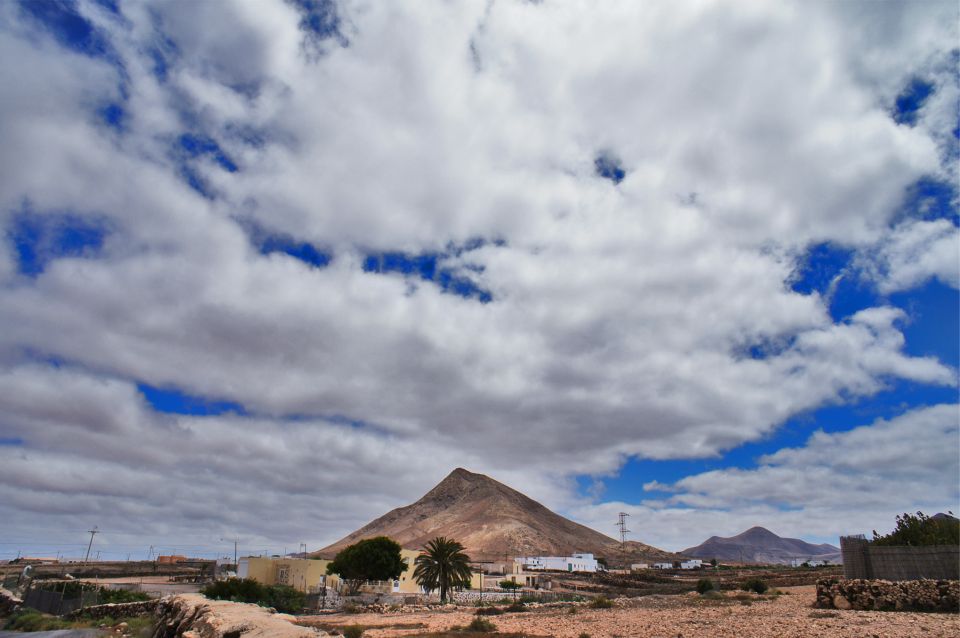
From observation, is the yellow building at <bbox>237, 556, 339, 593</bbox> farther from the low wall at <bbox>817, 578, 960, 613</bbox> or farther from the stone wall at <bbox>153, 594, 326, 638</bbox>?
the low wall at <bbox>817, 578, 960, 613</bbox>

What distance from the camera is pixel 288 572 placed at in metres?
74.8

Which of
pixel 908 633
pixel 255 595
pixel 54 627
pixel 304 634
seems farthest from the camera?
pixel 255 595

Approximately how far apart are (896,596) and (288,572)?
6514cm

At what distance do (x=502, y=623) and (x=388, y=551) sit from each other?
4757 centimetres

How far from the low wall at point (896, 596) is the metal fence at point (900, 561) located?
3.58 metres

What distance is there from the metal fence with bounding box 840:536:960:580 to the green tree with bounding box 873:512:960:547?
5829 mm

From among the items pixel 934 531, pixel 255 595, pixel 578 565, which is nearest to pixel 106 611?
pixel 255 595

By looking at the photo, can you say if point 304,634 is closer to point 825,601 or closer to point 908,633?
point 908,633

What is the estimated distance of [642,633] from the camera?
24844mm

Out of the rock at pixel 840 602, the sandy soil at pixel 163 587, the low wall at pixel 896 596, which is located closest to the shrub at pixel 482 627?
the low wall at pixel 896 596

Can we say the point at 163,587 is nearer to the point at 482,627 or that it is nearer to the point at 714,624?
the point at 482,627

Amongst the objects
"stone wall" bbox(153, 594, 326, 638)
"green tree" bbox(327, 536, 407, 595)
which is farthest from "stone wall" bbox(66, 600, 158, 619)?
"green tree" bbox(327, 536, 407, 595)

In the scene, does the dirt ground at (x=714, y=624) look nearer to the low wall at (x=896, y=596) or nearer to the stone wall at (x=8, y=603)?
the low wall at (x=896, y=596)

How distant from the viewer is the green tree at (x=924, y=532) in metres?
39.3
